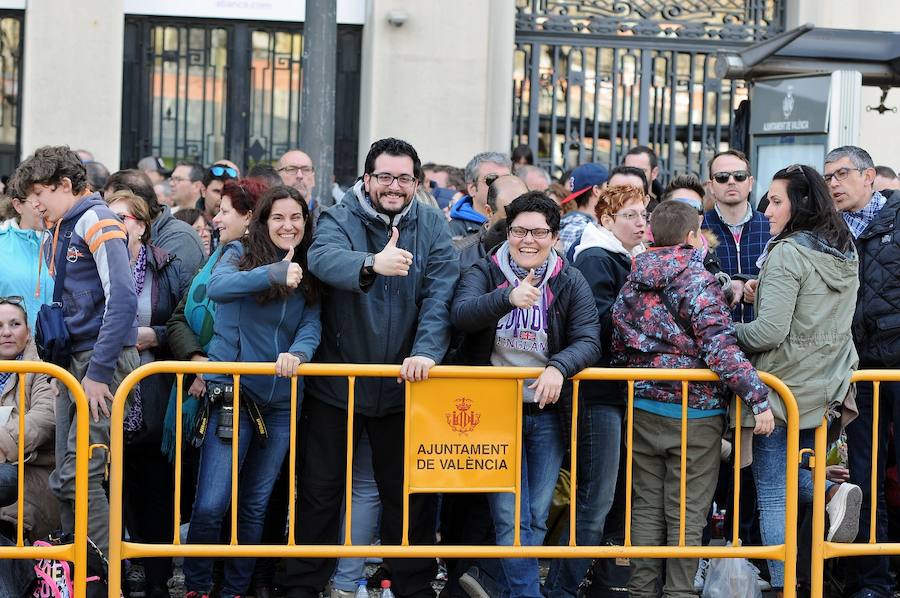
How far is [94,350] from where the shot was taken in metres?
6.06

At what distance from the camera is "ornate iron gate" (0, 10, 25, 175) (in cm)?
1325

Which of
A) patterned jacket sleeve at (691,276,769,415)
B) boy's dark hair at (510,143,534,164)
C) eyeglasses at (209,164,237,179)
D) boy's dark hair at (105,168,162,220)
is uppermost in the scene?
boy's dark hair at (510,143,534,164)

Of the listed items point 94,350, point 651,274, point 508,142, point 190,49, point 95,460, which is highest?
point 190,49

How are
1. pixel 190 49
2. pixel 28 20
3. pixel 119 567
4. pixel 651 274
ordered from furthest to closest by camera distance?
pixel 190 49
pixel 28 20
pixel 651 274
pixel 119 567

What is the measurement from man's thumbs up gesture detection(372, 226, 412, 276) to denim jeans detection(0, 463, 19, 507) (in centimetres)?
212

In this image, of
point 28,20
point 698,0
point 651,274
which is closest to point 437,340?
point 651,274

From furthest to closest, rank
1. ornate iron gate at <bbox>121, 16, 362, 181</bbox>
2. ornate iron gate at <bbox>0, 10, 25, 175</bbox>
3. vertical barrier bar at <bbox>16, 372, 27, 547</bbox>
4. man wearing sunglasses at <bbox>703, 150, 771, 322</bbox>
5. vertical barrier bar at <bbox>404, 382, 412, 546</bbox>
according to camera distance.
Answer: ornate iron gate at <bbox>121, 16, 362, 181</bbox> → ornate iron gate at <bbox>0, 10, 25, 175</bbox> → man wearing sunglasses at <bbox>703, 150, 771, 322</bbox> → vertical barrier bar at <bbox>404, 382, 412, 546</bbox> → vertical barrier bar at <bbox>16, 372, 27, 547</bbox>

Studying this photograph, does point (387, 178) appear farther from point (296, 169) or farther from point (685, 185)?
point (296, 169)

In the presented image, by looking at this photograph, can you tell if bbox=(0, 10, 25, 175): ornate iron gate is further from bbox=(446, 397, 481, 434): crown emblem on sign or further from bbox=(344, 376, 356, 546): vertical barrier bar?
bbox=(446, 397, 481, 434): crown emblem on sign

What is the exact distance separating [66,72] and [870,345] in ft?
28.6

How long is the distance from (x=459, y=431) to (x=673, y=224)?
1.40 meters

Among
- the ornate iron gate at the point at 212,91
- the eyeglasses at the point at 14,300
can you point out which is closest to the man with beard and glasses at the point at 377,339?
the eyeglasses at the point at 14,300

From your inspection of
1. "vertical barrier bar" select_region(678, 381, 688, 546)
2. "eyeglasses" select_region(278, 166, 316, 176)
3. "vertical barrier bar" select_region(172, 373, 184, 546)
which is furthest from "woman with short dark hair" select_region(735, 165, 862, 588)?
"eyeglasses" select_region(278, 166, 316, 176)

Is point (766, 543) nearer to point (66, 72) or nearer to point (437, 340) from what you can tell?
point (437, 340)
